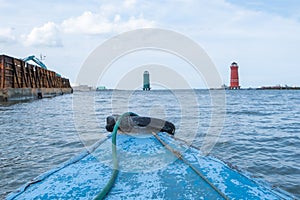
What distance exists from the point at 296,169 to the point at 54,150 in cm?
517

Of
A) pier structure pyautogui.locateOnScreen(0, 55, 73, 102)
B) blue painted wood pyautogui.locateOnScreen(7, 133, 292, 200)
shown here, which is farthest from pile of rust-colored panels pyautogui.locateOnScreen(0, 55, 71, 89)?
blue painted wood pyautogui.locateOnScreen(7, 133, 292, 200)

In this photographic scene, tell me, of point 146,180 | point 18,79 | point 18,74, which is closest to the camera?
point 146,180

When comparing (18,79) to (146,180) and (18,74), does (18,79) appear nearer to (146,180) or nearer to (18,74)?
(18,74)

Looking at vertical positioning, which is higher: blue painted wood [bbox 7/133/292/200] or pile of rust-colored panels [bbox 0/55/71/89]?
pile of rust-colored panels [bbox 0/55/71/89]

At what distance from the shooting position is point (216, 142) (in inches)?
305

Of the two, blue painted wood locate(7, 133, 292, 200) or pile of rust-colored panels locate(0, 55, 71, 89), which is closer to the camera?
blue painted wood locate(7, 133, 292, 200)

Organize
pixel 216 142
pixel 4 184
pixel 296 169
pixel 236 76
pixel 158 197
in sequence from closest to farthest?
pixel 158 197 < pixel 4 184 < pixel 296 169 < pixel 216 142 < pixel 236 76

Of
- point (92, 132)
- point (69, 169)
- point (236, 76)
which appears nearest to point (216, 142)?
point (92, 132)

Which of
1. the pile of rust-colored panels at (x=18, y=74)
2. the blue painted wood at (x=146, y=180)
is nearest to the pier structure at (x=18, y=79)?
the pile of rust-colored panels at (x=18, y=74)

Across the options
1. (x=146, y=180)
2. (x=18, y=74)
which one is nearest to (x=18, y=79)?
(x=18, y=74)

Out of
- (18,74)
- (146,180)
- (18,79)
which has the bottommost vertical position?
(146,180)

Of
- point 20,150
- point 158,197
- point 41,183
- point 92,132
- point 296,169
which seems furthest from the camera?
point 92,132

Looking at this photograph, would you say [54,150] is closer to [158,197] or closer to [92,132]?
[92,132]

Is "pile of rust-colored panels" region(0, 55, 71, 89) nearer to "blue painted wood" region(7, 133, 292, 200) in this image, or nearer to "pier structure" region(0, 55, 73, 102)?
"pier structure" region(0, 55, 73, 102)
